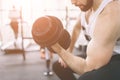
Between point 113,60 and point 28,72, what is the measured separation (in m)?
2.37

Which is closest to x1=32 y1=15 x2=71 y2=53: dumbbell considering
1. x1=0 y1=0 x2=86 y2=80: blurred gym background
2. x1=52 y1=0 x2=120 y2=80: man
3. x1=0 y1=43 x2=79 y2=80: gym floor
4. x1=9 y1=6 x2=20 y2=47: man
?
x1=52 y1=0 x2=120 y2=80: man

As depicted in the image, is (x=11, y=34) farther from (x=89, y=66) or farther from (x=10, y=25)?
(x=89, y=66)

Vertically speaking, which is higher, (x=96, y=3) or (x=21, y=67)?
(x=96, y=3)

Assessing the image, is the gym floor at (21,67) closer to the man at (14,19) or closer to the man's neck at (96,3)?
the man at (14,19)

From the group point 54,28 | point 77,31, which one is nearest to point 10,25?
point 77,31

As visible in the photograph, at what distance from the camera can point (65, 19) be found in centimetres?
545

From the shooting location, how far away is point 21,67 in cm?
383

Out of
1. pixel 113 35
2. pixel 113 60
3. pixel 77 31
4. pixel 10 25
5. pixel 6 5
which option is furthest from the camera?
pixel 6 5

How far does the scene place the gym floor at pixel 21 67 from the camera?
3334 millimetres

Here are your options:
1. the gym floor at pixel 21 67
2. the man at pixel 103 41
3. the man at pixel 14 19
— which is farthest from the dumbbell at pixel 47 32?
the man at pixel 14 19

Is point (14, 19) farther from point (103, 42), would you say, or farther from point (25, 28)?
point (103, 42)

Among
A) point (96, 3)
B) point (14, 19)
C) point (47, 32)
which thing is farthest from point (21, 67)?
point (96, 3)

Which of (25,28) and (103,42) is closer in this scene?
(103,42)

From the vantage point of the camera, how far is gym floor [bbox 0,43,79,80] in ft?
10.9
